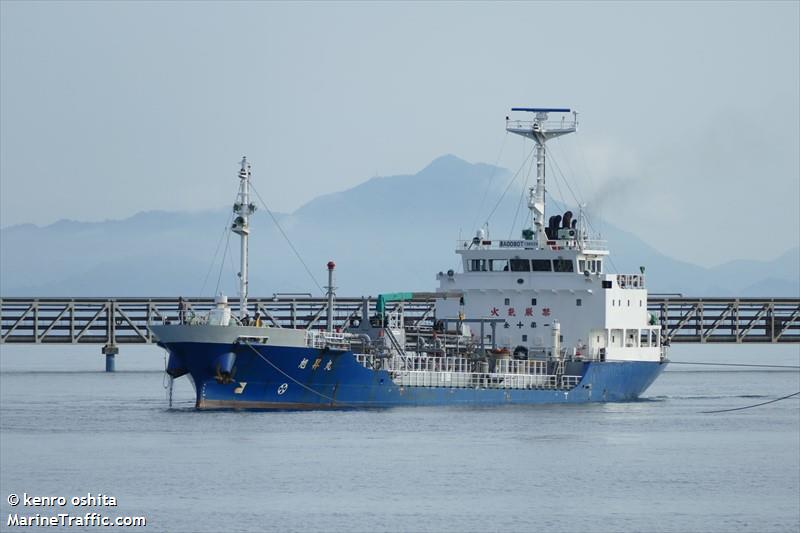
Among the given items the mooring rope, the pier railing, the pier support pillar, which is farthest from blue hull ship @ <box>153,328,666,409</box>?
the pier support pillar

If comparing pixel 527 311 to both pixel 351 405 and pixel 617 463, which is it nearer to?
pixel 351 405

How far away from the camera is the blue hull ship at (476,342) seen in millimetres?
73750

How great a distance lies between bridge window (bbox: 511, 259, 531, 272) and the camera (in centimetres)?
8394

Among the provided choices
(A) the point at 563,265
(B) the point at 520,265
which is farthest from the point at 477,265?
(A) the point at 563,265

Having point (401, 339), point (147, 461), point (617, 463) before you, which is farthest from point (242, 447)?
point (401, 339)

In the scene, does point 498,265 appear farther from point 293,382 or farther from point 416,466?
point 416,466

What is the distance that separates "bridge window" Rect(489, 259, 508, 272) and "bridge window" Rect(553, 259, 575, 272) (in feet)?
7.74

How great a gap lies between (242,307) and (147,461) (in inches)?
685

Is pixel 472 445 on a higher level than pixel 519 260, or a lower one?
lower

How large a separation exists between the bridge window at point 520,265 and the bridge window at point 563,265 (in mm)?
1279

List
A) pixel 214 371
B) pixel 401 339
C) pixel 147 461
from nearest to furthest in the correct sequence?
pixel 147 461, pixel 214 371, pixel 401 339

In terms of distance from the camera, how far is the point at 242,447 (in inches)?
2435

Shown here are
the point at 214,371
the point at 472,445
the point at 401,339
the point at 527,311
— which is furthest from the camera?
the point at 527,311

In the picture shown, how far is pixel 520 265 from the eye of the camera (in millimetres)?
A: 83938
